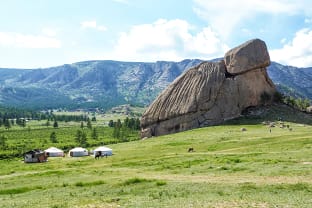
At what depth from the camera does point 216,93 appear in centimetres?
11938

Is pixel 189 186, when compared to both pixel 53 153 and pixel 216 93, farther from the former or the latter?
pixel 216 93

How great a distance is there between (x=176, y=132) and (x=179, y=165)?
6268 cm

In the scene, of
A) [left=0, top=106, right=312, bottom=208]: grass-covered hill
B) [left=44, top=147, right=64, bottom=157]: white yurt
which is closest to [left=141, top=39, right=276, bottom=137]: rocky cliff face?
[left=44, top=147, right=64, bottom=157]: white yurt

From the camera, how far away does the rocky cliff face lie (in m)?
119

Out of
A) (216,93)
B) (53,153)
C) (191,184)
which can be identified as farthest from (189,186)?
(216,93)

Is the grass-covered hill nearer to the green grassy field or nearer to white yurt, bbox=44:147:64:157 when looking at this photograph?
the green grassy field

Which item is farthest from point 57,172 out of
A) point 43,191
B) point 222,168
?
point 222,168

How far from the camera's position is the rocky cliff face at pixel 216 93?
11862 cm

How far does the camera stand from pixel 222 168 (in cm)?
4931

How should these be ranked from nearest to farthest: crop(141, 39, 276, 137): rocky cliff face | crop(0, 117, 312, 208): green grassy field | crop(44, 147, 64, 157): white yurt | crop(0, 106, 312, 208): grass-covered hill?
crop(0, 117, 312, 208): green grassy field, crop(0, 106, 312, 208): grass-covered hill, crop(44, 147, 64, 157): white yurt, crop(141, 39, 276, 137): rocky cliff face

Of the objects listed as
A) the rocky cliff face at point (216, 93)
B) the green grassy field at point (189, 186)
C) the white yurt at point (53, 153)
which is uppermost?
the rocky cliff face at point (216, 93)

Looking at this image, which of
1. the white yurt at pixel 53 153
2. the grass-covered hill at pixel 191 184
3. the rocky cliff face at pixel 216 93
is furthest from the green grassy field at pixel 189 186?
the rocky cliff face at pixel 216 93

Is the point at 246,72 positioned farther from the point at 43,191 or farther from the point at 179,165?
the point at 43,191

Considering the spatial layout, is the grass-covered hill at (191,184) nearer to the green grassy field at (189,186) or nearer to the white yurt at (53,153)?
the green grassy field at (189,186)
